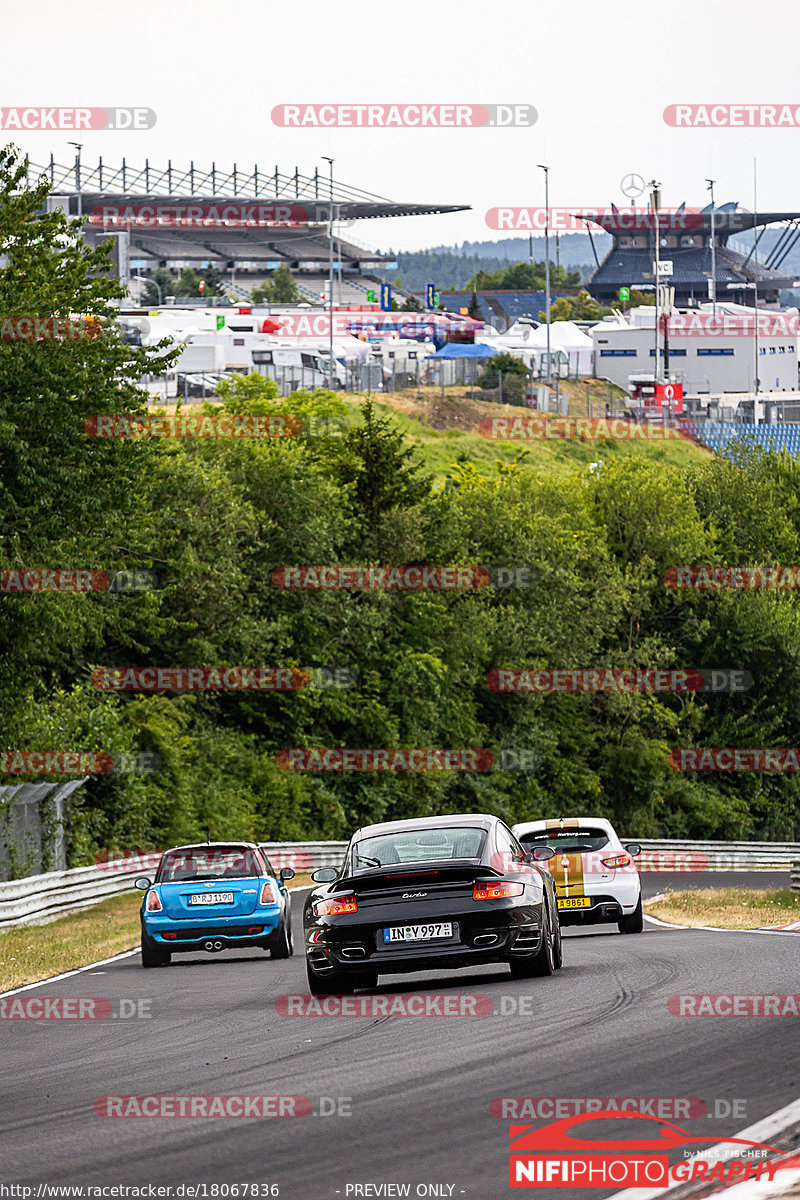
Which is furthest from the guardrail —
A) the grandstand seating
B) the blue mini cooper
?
the grandstand seating

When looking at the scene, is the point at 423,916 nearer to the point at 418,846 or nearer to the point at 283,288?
the point at 418,846

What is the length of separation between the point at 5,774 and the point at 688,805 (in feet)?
111

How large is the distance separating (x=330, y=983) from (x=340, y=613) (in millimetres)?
33885

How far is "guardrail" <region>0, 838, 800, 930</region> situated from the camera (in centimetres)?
2384

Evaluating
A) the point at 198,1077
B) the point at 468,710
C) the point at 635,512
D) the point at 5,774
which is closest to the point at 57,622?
the point at 5,774

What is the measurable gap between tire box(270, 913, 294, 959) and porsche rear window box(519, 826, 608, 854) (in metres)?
3.08

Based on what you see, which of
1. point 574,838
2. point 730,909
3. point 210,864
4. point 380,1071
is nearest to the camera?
point 380,1071

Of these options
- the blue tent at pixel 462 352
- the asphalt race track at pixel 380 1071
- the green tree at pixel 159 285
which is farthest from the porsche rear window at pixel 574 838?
the green tree at pixel 159 285

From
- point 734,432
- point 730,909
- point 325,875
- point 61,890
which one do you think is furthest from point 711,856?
point 734,432

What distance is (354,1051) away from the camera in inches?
376

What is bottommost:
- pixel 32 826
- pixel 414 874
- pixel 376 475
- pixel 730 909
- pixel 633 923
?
pixel 730 909

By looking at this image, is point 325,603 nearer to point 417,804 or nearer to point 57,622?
point 417,804

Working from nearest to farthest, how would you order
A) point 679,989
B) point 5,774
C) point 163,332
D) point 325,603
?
point 679,989 → point 5,774 → point 325,603 → point 163,332

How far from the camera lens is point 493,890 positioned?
12.0 metres
